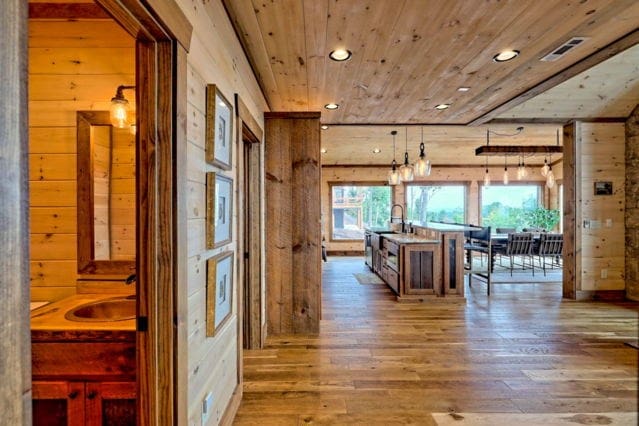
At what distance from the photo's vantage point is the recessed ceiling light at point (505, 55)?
267 centimetres

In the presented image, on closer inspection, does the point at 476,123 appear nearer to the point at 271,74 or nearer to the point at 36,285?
the point at 271,74

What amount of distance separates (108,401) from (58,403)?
0.22m

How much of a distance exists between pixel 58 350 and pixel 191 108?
1.24m

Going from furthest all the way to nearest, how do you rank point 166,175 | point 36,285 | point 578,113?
point 578,113, point 36,285, point 166,175

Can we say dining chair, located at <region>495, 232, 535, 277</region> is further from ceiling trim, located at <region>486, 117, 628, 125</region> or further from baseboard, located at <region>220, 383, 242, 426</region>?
baseboard, located at <region>220, 383, 242, 426</region>

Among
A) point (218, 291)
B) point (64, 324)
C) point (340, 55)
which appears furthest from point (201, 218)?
point (340, 55)

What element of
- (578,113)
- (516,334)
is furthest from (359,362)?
(578,113)

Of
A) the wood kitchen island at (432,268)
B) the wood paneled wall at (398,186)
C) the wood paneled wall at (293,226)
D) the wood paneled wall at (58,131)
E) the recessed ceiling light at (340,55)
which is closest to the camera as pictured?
the wood paneled wall at (58,131)

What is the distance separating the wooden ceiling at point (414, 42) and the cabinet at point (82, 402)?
7.25 feet

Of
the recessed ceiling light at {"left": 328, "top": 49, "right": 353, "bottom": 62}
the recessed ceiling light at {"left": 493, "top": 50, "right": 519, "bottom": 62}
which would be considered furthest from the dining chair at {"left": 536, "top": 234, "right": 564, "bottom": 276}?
the recessed ceiling light at {"left": 328, "top": 49, "right": 353, "bottom": 62}

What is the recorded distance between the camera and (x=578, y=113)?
15.6 feet

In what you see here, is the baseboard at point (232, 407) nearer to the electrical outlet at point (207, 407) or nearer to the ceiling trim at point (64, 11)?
the electrical outlet at point (207, 407)

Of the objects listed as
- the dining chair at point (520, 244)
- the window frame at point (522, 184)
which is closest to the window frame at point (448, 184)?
the window frame at point (522, 184)

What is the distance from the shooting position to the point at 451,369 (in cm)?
284
